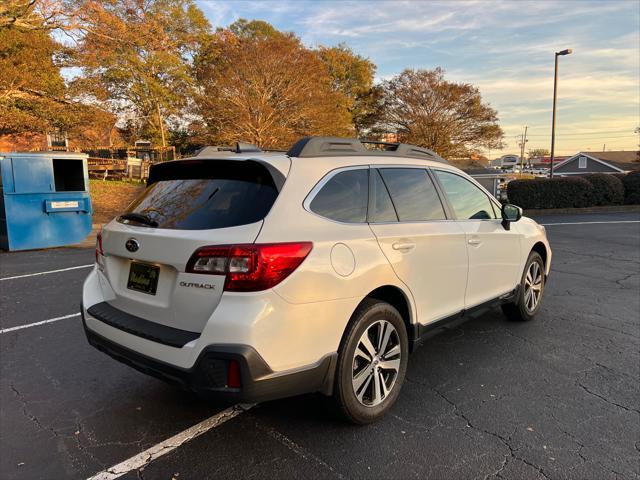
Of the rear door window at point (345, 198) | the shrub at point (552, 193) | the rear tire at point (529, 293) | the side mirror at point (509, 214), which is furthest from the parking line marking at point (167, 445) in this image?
the shrub at point (552, 193)

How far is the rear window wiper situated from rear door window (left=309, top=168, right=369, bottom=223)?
3.20 feet

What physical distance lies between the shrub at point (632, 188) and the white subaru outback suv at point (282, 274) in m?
19.8

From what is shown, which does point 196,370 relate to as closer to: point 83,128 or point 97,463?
point 97,463

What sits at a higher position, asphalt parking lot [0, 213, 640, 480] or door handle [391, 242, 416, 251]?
door handle [391, 242, 416, 251]

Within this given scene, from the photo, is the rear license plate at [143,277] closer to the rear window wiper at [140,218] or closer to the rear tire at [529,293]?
Result: the rear window wiper at [140,218]

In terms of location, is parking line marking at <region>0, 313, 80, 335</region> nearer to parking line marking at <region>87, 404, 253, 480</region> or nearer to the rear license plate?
the rear license plate

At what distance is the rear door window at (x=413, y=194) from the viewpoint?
3307 millimetres

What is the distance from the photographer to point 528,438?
9.12ft

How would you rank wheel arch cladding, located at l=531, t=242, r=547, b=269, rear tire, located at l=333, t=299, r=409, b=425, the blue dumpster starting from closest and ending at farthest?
rear tire, located at l=333, t=299, r=409, b=425
wheel arch cladding, located at l=531, t=242, r=547, b=269
the blue dumpster

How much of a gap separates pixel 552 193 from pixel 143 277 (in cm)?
1897

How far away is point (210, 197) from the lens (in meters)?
2.69

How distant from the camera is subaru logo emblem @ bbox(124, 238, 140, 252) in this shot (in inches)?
→ 107

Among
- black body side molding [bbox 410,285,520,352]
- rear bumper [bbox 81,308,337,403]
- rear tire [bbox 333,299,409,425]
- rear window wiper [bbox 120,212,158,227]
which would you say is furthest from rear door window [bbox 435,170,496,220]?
rear window wiper [bbox 120,212,158,227]

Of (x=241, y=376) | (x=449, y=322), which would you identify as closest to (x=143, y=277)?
(x=241, y=376)
